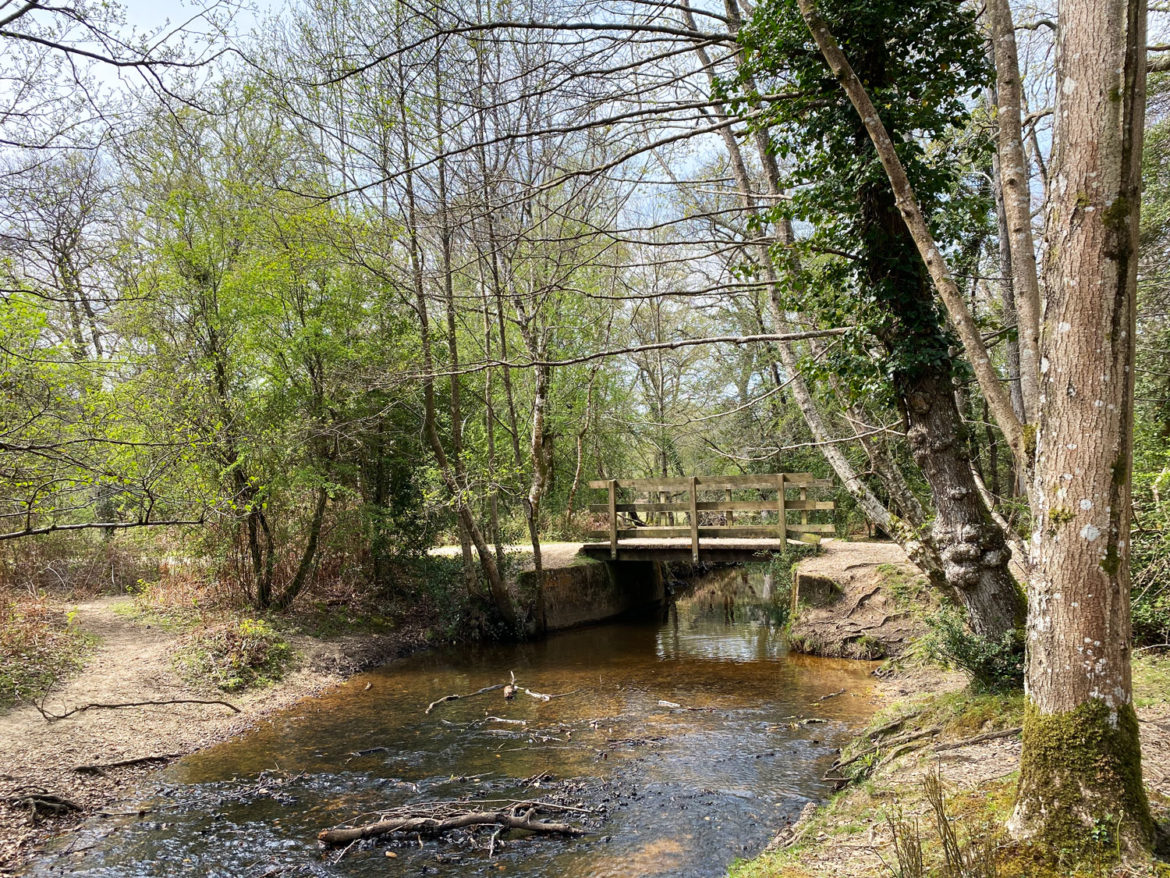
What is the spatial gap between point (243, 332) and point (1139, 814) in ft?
38.2

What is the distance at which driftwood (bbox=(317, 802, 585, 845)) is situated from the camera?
203 inches

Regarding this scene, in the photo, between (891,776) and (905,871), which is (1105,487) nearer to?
(905,871)

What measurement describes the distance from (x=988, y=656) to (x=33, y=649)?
10192mm

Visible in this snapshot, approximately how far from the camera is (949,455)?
5.42 metres

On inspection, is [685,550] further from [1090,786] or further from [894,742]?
[1090,786]

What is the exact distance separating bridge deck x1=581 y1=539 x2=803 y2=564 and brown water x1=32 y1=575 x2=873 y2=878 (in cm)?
271

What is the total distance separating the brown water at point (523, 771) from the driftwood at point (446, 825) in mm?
93

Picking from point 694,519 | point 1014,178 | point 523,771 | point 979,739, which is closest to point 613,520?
point 694,519

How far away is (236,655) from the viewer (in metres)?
9.59

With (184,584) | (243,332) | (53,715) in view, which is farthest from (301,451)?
(53,715)

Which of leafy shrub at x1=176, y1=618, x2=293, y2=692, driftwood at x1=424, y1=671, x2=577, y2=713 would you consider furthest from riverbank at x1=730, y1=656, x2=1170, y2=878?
leafy shrub at x1=176, y1=618, x2=293, y2=692

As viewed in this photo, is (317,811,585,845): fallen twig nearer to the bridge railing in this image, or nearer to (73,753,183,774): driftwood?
(73,753,183,774): driftwood

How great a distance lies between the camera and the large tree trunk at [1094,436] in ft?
8.93

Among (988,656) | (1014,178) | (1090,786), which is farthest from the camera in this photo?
(988,656)
